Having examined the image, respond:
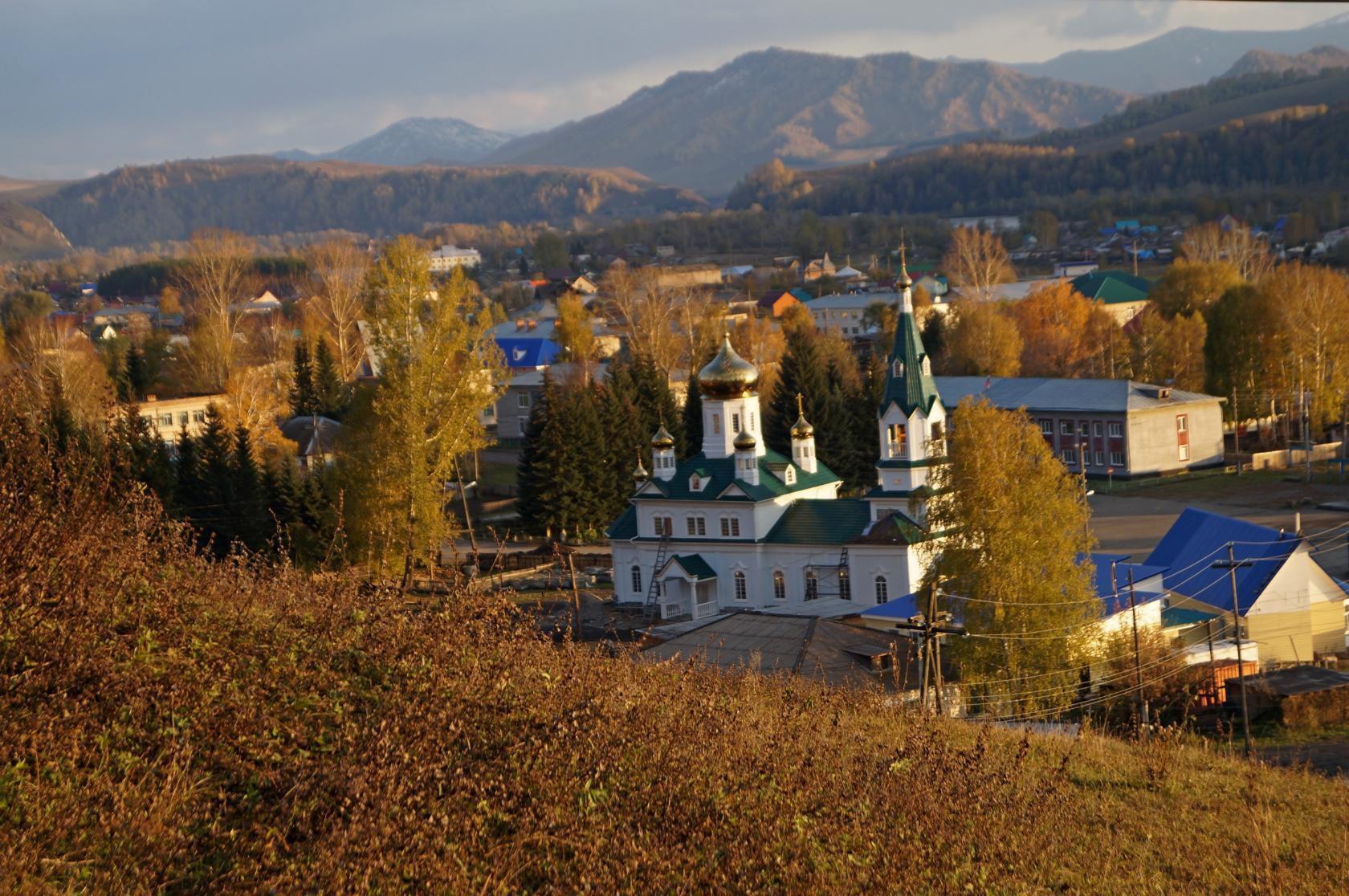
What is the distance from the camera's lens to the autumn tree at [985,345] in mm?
55000

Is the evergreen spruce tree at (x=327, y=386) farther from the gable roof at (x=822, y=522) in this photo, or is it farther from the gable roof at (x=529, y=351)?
the gable roof at (x=822, y=522)

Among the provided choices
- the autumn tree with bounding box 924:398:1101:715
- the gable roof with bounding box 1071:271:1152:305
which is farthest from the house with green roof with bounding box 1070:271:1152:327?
the autumn tree with bounding box 924:398:1101:715

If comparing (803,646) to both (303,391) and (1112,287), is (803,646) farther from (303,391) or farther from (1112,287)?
(1112,287)

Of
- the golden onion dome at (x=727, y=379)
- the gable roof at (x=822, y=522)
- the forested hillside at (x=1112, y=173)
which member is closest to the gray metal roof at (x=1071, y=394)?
the golden onion dome at (x=727, y=379)

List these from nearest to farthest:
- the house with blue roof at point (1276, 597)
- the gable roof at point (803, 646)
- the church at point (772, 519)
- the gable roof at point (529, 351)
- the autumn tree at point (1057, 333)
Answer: the gable roof at point (803, 646), the house with blue roof at point (1276, 597), the church at point (772, 519), the autumn tree at point (1057, 333), the gable roof at point (529, 351)

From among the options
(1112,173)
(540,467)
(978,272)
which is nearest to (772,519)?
(540,467)

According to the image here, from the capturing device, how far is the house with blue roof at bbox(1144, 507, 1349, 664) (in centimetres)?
2345

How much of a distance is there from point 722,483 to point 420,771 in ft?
76.7

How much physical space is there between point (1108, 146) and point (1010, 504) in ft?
580

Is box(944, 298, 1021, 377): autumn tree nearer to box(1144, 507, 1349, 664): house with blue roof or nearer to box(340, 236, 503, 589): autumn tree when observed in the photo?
box(1144, 507, 1349, 664): house with blue roof

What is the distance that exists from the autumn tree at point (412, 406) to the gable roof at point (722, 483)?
12.7ft

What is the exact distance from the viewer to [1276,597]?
23.5m

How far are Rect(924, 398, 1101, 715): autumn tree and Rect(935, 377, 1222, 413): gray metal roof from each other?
2387cm

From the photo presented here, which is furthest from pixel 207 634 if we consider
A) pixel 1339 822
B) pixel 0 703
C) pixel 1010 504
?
pixel 1010 504
